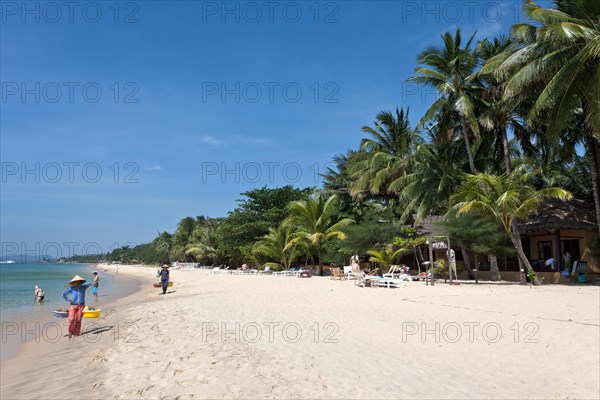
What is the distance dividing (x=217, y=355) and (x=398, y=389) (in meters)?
2.83

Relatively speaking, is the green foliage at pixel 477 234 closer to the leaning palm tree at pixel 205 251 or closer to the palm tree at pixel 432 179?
the palm tree at pixel 432 179

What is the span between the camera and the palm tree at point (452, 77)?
19.6 meters

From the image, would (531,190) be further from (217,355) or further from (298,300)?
(217,355)

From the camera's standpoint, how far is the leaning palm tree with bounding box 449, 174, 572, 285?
50.6 ft

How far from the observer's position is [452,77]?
20.1 meters

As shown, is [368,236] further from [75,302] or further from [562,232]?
[75,302]

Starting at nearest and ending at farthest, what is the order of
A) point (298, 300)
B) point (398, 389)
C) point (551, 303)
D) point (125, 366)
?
point (398, 389), point (125, 366), point (551, 303), point (298, 300)

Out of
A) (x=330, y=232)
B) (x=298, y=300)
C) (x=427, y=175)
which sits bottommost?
(x=298, y=300)

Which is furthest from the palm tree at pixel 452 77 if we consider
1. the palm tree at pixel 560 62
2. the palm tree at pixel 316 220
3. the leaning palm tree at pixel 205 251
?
the leaning palm tree at pixel 205 251

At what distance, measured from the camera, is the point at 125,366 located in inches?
245

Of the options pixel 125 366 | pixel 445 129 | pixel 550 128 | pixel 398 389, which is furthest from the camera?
pixel 445 129

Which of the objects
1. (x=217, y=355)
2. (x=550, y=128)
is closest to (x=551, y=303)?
(x=550, y=128)

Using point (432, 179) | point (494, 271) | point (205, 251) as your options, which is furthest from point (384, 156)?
point (205, 251)

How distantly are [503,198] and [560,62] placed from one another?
500 centimetres
